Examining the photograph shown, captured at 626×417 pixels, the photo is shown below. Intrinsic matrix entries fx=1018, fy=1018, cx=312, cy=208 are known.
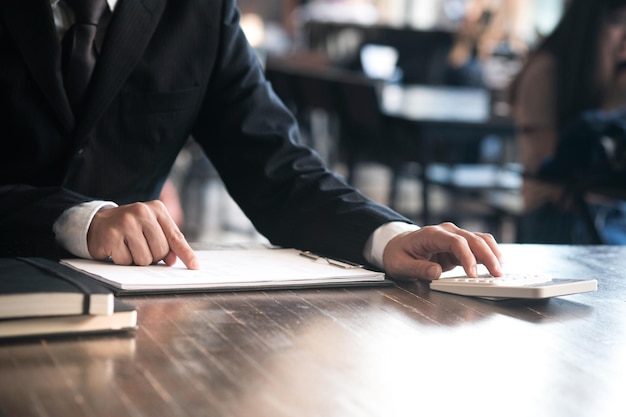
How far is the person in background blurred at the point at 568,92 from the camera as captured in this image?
337cm

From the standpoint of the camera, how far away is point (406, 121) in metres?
4.38

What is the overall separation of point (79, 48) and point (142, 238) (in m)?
0.48

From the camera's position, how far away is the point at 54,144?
4.76 ft

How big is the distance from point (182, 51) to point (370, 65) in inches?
212

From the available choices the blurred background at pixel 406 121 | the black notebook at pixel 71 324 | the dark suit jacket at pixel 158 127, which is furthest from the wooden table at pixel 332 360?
the blurred background at pixel 406 121

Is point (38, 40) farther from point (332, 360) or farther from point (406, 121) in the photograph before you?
point (406, 121)

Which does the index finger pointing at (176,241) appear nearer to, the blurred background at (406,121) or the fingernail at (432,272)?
the fingernail at (432,272)

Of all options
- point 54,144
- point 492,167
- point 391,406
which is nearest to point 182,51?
point 54,144

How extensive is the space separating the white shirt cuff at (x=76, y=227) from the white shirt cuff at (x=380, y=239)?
0.32m

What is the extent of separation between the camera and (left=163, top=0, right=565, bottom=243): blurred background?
4570 mm

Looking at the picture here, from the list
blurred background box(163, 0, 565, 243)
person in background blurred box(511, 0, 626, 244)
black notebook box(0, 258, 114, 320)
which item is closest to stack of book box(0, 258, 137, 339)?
black notebook box(0, 258, 114, 320)

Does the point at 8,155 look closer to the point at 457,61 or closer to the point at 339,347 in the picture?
the point at 339,347

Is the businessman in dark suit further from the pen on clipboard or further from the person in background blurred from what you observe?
the person in background blurred

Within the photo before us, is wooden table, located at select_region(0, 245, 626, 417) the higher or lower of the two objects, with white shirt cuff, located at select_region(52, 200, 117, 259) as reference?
lower
